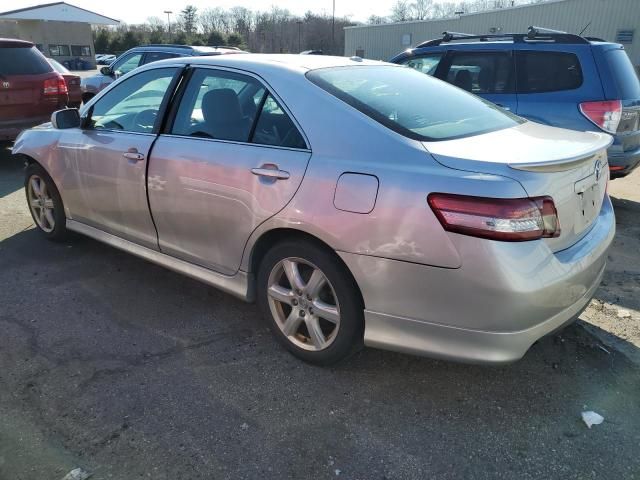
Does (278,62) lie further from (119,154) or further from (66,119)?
(66,119)

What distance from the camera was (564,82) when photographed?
18.1ft

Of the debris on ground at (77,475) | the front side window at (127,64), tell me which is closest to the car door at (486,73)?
the debris on ground at (77,475)

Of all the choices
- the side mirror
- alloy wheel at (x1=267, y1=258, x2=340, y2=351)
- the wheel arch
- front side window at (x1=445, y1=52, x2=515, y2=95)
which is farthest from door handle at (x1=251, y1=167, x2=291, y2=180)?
front side window at (x1=445, y1=52, x2=515, y2=95)

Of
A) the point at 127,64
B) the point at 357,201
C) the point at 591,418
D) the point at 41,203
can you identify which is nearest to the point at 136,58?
the point at 127,64

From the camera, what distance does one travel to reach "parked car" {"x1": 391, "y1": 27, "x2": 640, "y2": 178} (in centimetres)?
531

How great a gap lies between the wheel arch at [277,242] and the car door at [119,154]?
0.94 meters

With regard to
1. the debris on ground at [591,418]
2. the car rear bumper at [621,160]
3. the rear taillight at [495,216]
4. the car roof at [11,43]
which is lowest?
the debris on ground at [591,418]

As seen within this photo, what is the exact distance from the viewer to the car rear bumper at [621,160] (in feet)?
17.6

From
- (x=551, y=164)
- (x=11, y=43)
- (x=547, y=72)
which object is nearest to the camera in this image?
(x=551, y=164)

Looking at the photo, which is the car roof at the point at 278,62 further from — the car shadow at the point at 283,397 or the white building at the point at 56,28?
the white building at the point at 56,28

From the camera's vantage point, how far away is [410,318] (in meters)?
2.44

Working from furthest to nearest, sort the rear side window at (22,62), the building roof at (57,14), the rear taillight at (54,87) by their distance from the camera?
the building roof at (57,14) < the rear taillight at (54,87) < the rear side window at (22,62)

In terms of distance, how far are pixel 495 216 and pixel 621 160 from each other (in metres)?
4.06

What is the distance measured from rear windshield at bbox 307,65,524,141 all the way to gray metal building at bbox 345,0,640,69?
16.0 metres
